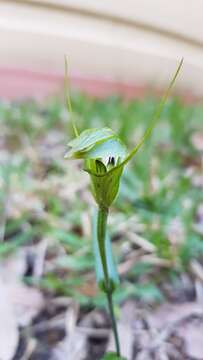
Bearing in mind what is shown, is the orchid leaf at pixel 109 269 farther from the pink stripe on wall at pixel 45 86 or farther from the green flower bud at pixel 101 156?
the pink stripe on wall at pixel 45 86

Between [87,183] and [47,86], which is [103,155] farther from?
[47,86]

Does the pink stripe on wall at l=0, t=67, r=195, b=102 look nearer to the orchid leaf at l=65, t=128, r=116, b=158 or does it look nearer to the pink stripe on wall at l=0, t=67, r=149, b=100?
A: the pink stripe on wall at l=0, t=67, r=149, b=100

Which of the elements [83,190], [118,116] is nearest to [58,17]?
[118,116]

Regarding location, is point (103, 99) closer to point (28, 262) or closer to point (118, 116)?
point (118, 116)

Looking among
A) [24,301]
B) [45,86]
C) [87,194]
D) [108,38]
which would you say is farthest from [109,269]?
[45,86]

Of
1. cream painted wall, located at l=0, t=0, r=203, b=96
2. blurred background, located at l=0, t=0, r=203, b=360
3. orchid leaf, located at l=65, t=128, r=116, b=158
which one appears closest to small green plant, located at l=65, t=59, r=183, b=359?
orchid leaf, located at l=65, t=128, r=116, b=158

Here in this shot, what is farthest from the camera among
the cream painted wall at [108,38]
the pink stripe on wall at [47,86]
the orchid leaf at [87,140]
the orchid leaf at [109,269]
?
the pink stripe on wall at [47,86]

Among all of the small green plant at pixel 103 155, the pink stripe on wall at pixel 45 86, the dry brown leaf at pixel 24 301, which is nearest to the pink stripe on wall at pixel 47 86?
the pink stripe on wall at pixel 45 86
